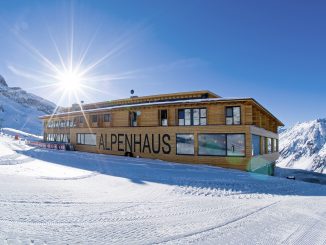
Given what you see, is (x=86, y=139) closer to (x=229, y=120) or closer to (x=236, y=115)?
(x=229, y=120)

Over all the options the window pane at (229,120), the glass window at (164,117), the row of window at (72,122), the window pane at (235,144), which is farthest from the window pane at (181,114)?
the row of window at (72,122)

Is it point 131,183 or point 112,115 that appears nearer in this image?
point 131,183

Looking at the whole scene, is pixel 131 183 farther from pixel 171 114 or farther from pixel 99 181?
pixel 171 114

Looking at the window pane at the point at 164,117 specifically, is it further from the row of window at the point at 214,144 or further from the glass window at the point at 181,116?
the row of window at the point at 214,144

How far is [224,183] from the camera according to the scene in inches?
534

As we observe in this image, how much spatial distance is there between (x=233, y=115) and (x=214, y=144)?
302cm

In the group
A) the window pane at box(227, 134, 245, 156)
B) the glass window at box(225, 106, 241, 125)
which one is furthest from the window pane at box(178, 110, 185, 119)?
the window pane at box(227, 134, 245, 156)

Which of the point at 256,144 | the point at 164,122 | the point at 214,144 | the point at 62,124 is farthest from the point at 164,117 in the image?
the point at 62,124

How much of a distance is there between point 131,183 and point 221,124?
11929mm

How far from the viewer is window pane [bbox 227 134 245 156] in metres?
21.1

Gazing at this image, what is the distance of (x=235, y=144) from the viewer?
21.3m

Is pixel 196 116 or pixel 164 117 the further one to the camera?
pixel 164 117

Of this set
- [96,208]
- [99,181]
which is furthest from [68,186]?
[96,208]

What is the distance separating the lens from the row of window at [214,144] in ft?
69.7
